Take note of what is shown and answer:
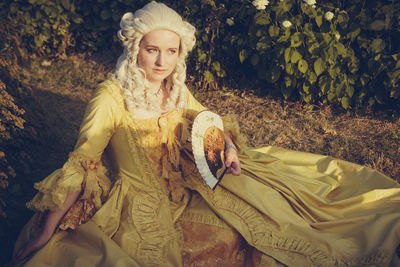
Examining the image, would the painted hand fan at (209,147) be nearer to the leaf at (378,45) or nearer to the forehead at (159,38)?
the forehead at (159,38)

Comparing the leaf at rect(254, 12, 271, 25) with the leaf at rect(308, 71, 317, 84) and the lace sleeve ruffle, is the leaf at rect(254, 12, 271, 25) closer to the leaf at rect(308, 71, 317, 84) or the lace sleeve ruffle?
the leaf at rect(308, 71, 317, 84)

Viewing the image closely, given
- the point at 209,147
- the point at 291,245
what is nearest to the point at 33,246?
the point at 209,147

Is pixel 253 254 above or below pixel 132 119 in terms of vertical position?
below

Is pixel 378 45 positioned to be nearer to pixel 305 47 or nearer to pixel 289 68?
pixel 305 47

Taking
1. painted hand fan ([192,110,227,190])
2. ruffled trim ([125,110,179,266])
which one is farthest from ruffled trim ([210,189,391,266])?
ruffled trim ([125,110,179,266])

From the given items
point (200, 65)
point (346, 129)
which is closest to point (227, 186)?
point (346, 129)

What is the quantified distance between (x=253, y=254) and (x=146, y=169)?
2.67ft

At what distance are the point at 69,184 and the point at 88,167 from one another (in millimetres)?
150

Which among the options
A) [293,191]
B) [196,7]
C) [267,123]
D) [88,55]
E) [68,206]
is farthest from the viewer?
[88,55]

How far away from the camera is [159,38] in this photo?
212 centimetres

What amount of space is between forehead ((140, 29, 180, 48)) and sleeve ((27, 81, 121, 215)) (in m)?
0.36

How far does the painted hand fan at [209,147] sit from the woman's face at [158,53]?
0.37 metres

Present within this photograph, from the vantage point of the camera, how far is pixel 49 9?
5.15 meters

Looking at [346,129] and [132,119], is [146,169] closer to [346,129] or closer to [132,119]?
[132,119]
